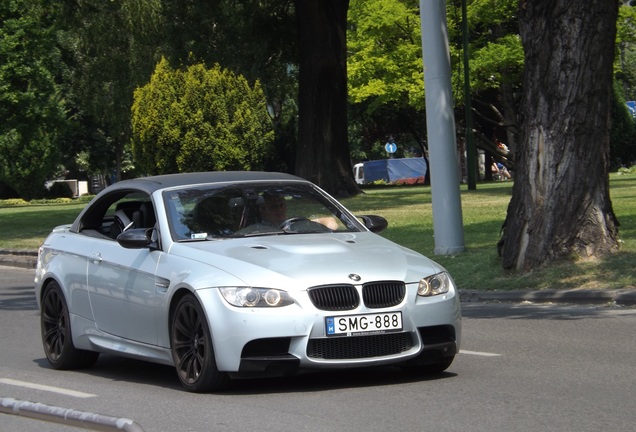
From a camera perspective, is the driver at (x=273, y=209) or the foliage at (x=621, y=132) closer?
the driver at (x=273, y=209)

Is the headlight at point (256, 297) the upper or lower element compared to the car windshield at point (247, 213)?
lower

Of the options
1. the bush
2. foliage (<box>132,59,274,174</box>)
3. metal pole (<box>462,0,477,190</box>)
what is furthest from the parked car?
the bush

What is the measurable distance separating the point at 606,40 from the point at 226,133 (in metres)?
19.5

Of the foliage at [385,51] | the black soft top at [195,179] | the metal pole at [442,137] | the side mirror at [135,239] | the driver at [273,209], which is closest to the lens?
the side mirror at [135,239]

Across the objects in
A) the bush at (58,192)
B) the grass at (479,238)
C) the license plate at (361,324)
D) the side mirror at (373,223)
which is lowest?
the bush at (58,192)

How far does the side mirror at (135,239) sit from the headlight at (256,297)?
3.96 ft

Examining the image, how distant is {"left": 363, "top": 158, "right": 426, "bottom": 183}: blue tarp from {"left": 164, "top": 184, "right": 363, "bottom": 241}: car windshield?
81315 millimetres

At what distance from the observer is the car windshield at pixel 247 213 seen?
910cm

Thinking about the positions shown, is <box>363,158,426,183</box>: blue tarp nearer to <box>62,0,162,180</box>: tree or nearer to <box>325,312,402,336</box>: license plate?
<box>62,0,162,180</box>: tree

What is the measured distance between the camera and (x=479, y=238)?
20578mm

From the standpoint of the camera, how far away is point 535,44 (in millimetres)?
14820

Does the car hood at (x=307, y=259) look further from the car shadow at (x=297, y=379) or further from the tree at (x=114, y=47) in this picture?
the tree at (x=114, y=47)

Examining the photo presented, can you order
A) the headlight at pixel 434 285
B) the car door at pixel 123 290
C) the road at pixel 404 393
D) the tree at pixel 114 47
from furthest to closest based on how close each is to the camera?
the tree at pixel 114 47 → the car door at pixel 123 290 → the headlight at pixel 434 285 → the road at pixel 404 393

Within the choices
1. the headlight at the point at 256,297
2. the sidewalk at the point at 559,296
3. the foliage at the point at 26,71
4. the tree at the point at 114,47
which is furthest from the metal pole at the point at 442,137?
the foliage at the point at 26,71
